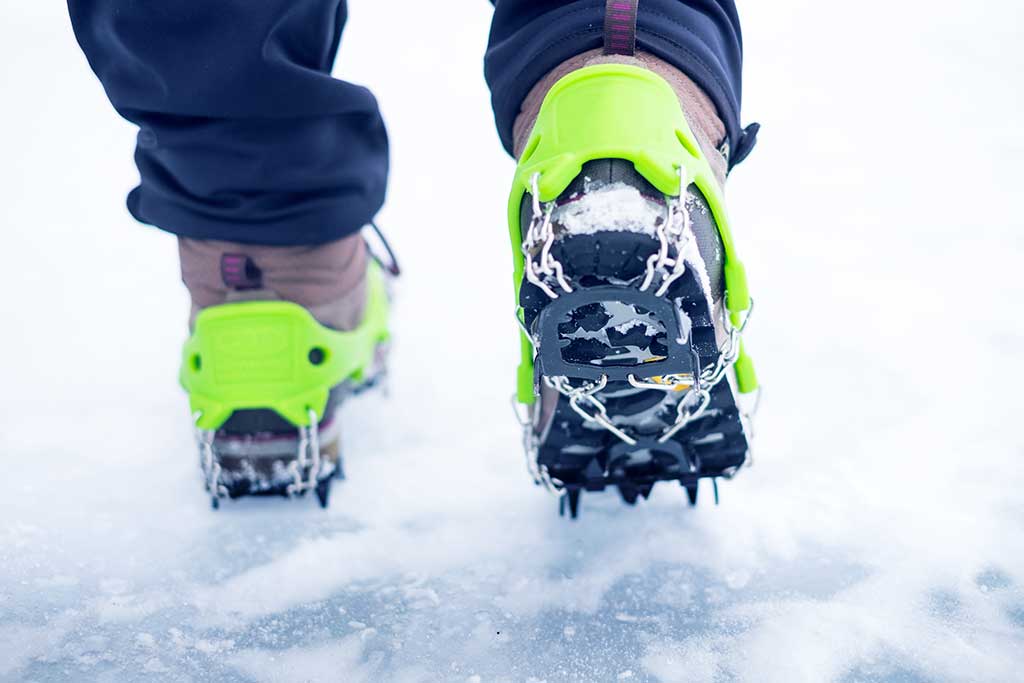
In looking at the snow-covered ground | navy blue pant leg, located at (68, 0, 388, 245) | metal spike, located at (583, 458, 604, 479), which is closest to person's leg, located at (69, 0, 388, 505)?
navy blue pant leg, located at (68, 0, 388, 245)

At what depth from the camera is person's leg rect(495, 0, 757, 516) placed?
→ 2.44 feet

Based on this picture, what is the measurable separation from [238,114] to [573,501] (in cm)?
57

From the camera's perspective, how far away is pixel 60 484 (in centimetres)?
118

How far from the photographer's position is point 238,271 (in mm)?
1098

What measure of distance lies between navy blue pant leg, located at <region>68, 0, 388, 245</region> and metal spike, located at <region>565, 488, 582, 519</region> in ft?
1.37

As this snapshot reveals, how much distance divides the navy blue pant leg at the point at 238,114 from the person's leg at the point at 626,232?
230 mm

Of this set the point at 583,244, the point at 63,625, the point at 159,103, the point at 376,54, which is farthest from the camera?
the point at 376,54

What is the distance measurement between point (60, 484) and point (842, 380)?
3.47 ft

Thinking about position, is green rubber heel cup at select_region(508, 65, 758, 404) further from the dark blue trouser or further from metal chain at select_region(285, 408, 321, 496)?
metal chain at select_region(285, 408, 321, 496)

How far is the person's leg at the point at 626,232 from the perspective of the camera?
2.44ft

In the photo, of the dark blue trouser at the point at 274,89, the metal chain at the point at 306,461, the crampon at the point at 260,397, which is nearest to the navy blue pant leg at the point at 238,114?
the dark blue trouser at the point at 274,89

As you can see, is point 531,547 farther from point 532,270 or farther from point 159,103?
point 159,103

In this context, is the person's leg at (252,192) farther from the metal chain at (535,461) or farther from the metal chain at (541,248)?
the metal chain at (541,248)

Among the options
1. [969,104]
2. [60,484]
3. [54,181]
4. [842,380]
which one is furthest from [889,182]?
[54,181]
